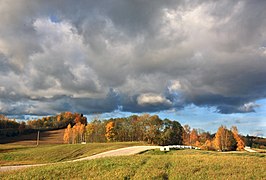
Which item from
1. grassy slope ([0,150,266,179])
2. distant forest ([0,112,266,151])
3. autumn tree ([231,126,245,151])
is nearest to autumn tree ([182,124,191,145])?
distant forest ([0,112,266,151])

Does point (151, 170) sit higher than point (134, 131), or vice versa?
point (134, 131)

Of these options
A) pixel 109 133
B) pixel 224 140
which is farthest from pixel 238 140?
pixel 109 133

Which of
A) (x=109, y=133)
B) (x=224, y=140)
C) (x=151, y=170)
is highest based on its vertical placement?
(x=109, y=133)

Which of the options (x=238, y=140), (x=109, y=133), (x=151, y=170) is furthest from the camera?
(x=109, y=133)

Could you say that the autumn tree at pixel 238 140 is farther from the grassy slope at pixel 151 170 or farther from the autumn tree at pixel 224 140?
the grassy slope at pixel 151 170

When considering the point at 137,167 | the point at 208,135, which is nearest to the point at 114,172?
the point at 137,167

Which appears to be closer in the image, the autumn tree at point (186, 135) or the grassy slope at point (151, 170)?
the grassy slope at point (151, 170)

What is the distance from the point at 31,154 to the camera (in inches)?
1781

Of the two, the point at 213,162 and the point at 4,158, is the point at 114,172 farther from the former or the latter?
the point at 4,158

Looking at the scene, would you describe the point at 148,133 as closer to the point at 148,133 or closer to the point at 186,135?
the point at 148,133

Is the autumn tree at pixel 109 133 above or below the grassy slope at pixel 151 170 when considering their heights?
above

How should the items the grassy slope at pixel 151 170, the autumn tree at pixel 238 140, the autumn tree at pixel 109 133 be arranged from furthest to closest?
the autumn tree at pixel 109 133
the autumn tree at pixel 238 140
the grassy slope at pixel 151 170

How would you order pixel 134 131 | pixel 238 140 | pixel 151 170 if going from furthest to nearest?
1. pixel 134 131
2. pixel 238 140
3. pixel 151 170

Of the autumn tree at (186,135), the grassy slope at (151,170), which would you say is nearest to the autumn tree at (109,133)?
the autumn tree at (186,135)
